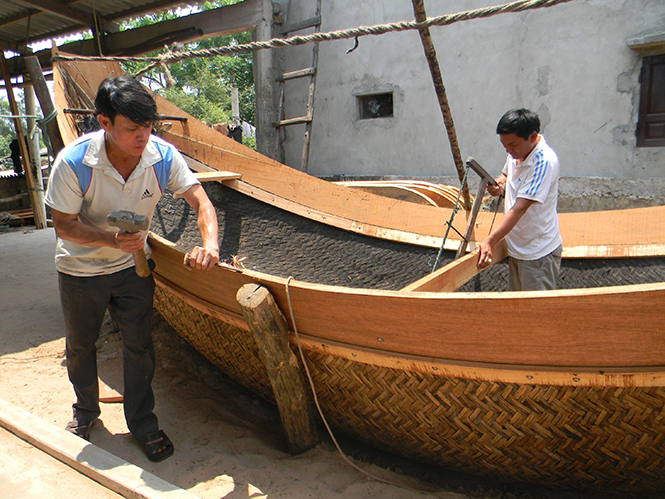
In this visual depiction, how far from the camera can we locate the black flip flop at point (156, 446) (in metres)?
2.05

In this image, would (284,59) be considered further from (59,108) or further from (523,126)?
(523,126)

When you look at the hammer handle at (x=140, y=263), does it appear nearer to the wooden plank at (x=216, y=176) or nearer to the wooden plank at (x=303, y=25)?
the wooden plank at (x=216, y=176)

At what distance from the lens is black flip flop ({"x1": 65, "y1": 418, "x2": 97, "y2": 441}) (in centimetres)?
209

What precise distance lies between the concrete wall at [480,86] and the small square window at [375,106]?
0.16 meters

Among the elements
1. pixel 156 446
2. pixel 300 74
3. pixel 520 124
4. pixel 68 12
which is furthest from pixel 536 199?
pixel 68 12

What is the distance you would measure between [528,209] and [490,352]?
3.57 ft

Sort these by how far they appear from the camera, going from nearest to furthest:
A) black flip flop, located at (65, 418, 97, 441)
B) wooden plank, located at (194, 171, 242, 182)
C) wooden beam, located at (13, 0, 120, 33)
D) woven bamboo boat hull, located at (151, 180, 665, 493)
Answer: woven bamboo boat hull, located at (151, 180, 665, 493) < black flip flop, located at (65, 418, 97, 441) < wooden plank, located at (194, 171, 242, 182) < wooden beam, located at (13, 0, 120, 33)

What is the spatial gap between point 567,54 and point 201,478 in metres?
5.52

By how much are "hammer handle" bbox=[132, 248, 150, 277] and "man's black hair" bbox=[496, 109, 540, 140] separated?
1.62 meters

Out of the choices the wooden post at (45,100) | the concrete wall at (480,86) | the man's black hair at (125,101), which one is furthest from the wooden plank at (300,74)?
the man's black hair at (125,101)

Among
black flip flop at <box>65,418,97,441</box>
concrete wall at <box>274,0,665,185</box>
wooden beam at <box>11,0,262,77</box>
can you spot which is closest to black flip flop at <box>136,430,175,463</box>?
black flip flop at <box>65,418,97,441</box>

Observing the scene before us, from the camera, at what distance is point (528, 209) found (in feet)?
7.57

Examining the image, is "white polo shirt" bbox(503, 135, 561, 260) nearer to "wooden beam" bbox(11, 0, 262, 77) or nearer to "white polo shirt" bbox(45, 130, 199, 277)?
"white polo shirt" bbox(45, 130, 199, 277)

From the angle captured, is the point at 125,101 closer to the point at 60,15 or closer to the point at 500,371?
the point at 500,371
